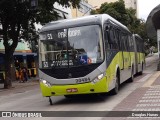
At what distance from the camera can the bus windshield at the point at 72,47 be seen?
43.9ft

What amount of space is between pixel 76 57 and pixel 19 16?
15250mm

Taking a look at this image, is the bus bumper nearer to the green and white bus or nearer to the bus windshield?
the green and white bus

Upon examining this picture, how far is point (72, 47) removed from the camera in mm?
13555

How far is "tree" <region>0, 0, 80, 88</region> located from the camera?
27.0 metres

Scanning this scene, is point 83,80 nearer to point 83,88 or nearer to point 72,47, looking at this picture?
point 83,88

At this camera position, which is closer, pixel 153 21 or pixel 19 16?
pixel 19 16

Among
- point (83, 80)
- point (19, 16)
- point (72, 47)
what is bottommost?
point (83, 80)

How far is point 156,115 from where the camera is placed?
392 inches

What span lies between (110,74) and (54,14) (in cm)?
1638

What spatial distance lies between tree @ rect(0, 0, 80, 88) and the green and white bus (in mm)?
12910

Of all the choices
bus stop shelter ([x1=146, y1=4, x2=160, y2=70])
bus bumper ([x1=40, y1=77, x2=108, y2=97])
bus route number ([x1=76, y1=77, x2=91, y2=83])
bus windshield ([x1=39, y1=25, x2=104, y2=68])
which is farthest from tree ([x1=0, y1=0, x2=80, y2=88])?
Result: bus stop shelter ([x1=146, y1=4, x2=160, y2=70])

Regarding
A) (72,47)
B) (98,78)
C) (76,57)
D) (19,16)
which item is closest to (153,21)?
(19,16)

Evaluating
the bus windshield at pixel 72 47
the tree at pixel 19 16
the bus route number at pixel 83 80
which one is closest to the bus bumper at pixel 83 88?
the bus route number at pixel 83 80

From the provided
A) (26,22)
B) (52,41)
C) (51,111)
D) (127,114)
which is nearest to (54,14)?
(26,22)
